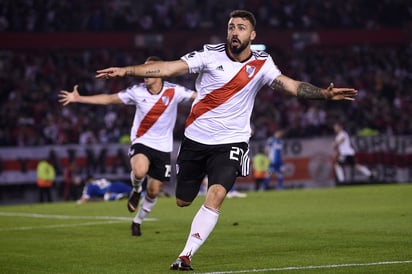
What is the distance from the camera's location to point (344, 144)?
34.4m

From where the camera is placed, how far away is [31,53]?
41.7 metres

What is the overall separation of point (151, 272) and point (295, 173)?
26.9 metres

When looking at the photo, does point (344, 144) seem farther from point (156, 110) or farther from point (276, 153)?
point (156, 110)

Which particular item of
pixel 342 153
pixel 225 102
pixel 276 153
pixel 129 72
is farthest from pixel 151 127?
pixel 342 153

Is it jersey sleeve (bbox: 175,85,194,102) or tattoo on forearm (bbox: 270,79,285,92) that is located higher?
tattoo on forearm (bbox: 270,79,285,92)

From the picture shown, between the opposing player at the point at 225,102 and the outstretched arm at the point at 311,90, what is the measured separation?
11mm

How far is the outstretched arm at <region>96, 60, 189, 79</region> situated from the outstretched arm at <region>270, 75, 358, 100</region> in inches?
43.7

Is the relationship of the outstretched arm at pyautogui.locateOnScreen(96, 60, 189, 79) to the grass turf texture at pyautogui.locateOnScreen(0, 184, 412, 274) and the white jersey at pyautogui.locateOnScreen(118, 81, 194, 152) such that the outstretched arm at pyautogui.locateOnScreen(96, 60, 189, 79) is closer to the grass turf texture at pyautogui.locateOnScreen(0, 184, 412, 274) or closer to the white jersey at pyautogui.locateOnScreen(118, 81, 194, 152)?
the grass turf texture at pyautogui.locateOnScreen(0, 184, 412, 274)

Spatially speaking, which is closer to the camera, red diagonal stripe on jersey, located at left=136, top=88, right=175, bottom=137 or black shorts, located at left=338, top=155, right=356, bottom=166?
red diagonal stripe on jersey, located at left=136, top=88, right=175, bottom=137

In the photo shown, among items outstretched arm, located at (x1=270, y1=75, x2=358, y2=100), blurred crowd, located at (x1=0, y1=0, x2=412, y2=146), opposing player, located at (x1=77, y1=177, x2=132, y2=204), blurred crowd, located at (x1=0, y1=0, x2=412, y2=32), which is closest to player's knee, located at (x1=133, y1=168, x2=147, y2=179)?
outstretched arm, located at (x1=270, y1=75, x2=358, y2=100)

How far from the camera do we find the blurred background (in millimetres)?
35062

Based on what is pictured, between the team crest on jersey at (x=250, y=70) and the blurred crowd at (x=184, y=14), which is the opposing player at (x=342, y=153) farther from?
the team crest on jersey at (x=250, y=70)

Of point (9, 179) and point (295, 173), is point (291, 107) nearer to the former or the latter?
point (295, 173)

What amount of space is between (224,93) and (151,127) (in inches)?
218
